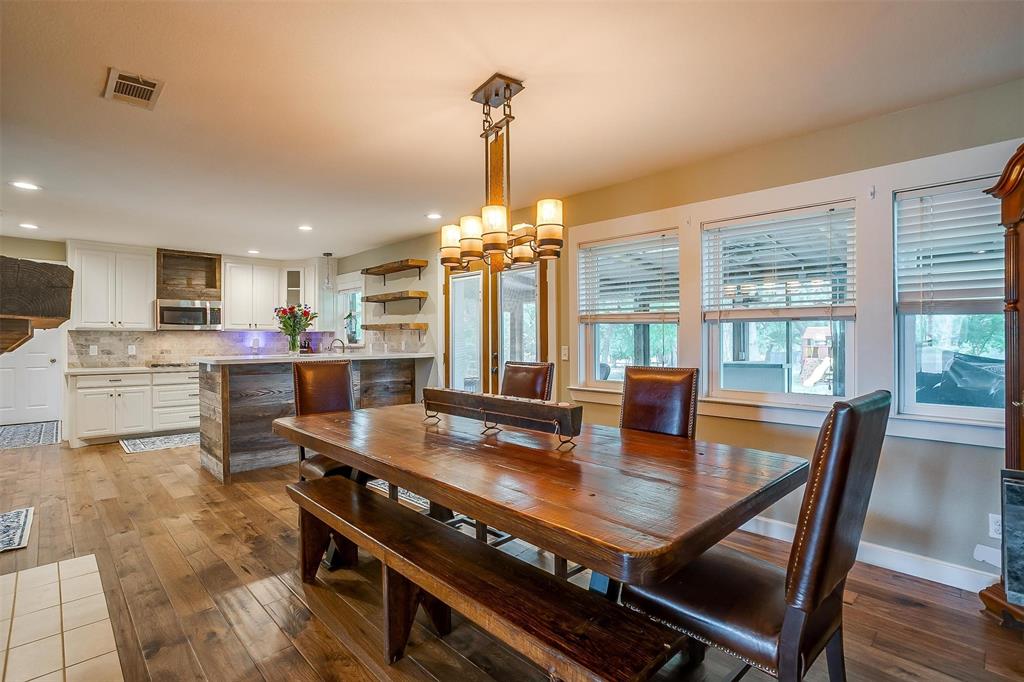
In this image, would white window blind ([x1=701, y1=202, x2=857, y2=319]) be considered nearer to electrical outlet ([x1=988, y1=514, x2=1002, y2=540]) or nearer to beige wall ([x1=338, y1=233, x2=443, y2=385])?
electrical outlet ([x1=988, y1=514, x2=1002, y2=540])

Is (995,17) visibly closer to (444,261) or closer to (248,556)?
(444,261)

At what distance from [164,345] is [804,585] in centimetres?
766

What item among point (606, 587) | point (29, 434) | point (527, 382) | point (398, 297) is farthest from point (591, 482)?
point (29, 434)

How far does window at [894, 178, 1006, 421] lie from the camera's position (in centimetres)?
238

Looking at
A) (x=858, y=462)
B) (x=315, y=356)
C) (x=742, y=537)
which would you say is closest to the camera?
(x=858, y=462)

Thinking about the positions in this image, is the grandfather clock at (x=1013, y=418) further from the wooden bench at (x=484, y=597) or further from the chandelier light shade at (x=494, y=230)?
the chandelier light shade at (x=494, y=230)

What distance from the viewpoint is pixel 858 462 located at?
114 cm

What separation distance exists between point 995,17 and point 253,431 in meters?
5.21

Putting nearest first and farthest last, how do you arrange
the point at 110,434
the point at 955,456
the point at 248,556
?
the point at 955,456 < the point at 248,556 < the point at 110,434

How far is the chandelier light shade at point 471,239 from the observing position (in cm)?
237

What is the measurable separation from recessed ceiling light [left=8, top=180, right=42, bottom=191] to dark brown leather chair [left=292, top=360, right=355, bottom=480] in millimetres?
2595

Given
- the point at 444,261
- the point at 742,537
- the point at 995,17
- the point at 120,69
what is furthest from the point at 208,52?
the point at 742,537

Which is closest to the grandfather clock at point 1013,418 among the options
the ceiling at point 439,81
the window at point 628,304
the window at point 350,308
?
the ceiling at point 439,81

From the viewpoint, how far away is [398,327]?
18.9 ft
